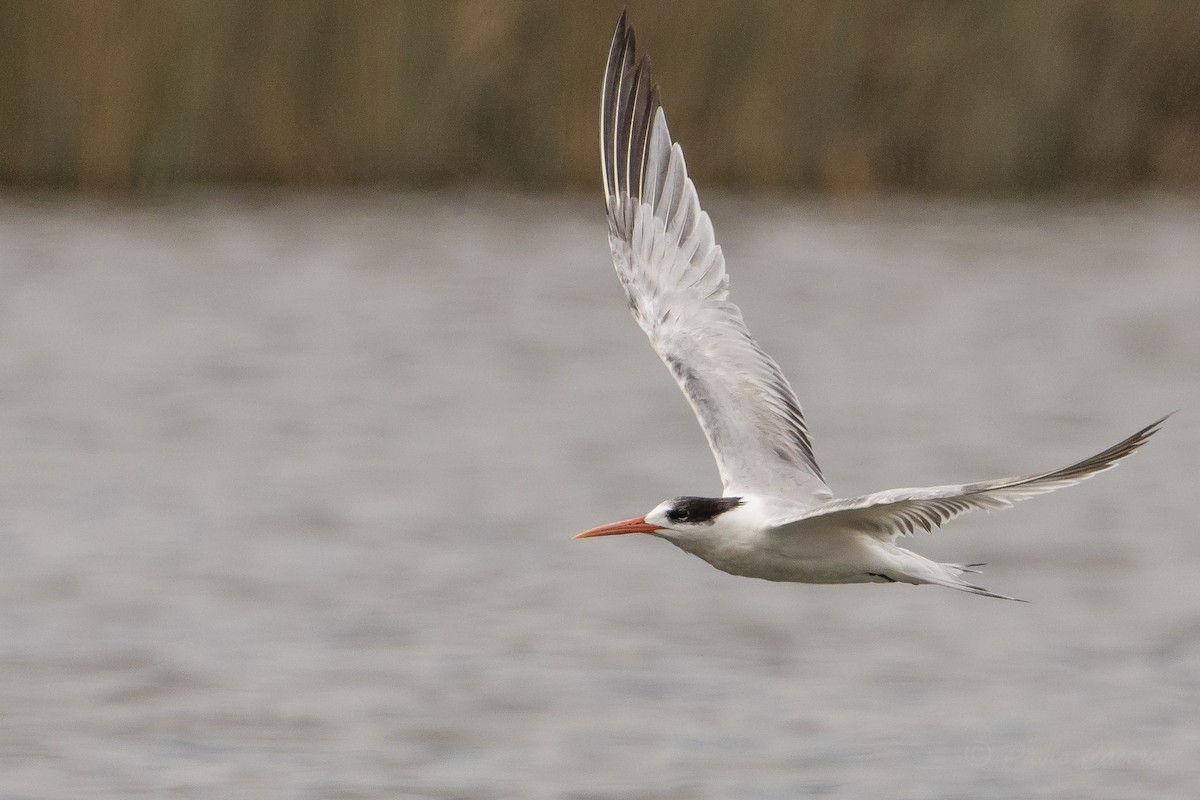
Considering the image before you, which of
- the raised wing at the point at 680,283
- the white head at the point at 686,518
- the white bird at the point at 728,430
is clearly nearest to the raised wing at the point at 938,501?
the white bird at the point at 728,430

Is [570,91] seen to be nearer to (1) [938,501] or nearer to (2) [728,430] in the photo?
(2) [728,430]

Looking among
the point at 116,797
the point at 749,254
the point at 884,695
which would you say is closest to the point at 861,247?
the point at 749,254

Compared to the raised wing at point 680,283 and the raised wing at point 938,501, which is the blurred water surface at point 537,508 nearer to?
the raised wing at point 680,283

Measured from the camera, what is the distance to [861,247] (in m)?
18.9

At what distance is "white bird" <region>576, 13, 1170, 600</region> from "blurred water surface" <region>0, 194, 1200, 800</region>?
45.8 inches

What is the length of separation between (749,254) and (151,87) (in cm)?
509

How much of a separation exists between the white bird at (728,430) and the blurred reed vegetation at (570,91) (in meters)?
9.93

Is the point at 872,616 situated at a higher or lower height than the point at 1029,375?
lower

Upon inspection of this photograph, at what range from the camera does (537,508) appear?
36.1ft

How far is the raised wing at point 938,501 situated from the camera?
5.23 meters

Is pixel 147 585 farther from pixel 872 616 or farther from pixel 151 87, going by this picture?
pixel 151 87

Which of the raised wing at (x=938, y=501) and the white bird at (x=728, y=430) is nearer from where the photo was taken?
the raised wing at (x=938, y=501)

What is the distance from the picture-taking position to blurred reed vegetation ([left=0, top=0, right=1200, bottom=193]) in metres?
17.0

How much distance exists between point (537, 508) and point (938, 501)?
5461 millimetres
